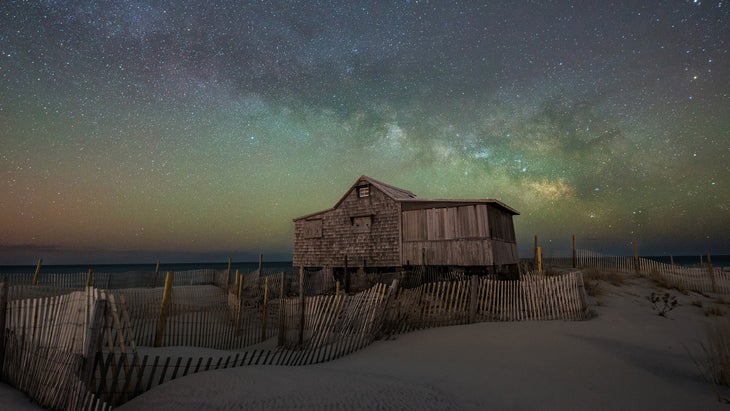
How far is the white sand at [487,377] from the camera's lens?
16.5 ft

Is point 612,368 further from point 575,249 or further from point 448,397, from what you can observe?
point 575,249

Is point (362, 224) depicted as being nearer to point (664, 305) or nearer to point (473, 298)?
point (473, 298)

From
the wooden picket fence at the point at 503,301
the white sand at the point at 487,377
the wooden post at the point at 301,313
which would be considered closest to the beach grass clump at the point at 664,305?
the white sand at the point at 487,377

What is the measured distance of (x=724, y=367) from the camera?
234 inches

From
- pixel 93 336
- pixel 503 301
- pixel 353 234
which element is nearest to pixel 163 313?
pixel 93 336

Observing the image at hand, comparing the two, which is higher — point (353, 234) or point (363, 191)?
point (363, 191)

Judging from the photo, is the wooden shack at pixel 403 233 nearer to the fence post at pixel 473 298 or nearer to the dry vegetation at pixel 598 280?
the dry vegetation at pixel 598 280

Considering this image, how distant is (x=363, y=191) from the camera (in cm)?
2602

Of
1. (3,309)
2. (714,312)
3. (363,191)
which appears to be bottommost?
(714,312)

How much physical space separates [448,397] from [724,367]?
473cm

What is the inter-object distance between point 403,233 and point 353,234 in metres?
4.07

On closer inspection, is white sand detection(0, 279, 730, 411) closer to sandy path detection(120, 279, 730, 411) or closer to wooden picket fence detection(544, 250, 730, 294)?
sandy path detection(120, 279, 730, 411)

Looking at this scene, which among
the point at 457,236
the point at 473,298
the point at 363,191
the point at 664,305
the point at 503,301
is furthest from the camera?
the point at 363,191

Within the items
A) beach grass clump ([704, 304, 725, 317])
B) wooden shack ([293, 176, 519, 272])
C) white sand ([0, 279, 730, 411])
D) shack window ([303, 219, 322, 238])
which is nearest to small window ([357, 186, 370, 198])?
wooden shack ([293, 176, 519, 272])
